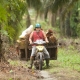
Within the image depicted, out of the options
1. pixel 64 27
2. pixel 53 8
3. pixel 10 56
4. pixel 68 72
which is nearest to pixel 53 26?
pixel 64 27

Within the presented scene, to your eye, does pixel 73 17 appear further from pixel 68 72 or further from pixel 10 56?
pixel 68 72

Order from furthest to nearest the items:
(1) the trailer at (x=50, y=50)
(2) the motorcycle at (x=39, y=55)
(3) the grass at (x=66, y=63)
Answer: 1. (1) the trailer at (x=50, y=50)
2. (3) the grass at (x=66, y=63)
3. (2) the motorcycle at (x=39, y=55)

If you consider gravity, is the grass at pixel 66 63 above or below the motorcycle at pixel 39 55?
below

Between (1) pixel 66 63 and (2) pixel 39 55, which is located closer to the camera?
(2) pixel 39 55

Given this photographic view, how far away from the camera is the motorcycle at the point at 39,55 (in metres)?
13.2

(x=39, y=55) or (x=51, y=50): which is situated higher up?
(x=51, y=50)

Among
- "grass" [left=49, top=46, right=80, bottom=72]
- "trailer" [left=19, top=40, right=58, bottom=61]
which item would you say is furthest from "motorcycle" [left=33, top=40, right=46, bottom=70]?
"trailer" [left=19, top=40, right=58, bottom=61]

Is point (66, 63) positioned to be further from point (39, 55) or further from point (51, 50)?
point (39, 55)

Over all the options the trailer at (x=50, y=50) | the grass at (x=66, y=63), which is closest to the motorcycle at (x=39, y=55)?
the grass at (x=66, y=63)

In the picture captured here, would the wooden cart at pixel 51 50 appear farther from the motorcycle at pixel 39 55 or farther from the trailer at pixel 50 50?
the motorcycle at pixel 39 55

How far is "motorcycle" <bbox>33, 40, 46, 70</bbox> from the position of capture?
13.2 m

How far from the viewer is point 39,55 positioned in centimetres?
1332

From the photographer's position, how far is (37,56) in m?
13.4

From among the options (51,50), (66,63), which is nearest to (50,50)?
(51,50)
